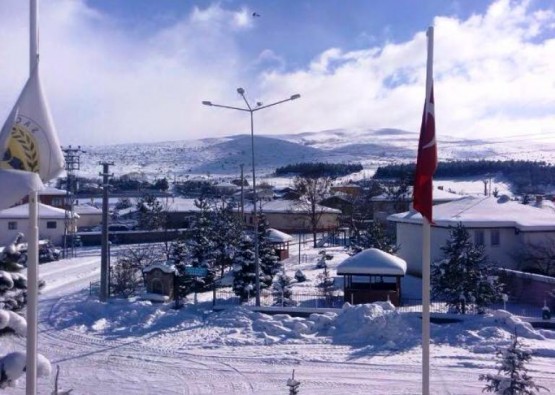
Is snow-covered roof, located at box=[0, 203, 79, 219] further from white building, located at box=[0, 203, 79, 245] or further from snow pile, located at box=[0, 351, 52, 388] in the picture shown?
snow pile, located at box=[0, 351, 52, 388]

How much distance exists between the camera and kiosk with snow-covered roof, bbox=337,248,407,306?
25.3 meters

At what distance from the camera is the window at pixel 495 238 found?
31603 millimetres

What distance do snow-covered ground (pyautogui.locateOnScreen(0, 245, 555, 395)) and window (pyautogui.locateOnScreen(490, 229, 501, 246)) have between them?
1186 cm

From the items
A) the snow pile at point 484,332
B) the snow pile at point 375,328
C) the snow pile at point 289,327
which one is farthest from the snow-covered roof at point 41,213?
the snow pile at point 484,332

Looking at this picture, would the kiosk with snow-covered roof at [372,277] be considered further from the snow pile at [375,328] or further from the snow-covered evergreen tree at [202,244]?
the snow-covered evergreen tree at [202,244]

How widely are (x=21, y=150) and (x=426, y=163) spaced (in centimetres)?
396

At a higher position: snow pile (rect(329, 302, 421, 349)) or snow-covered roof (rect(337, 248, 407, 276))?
snow-covered roof (rect(337, 248, 407, 276))

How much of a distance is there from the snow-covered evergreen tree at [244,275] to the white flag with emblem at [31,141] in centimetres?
2053

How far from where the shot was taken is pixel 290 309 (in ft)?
72.9

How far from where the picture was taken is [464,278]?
22.7 m

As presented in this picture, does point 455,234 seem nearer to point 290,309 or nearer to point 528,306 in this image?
point 528,306

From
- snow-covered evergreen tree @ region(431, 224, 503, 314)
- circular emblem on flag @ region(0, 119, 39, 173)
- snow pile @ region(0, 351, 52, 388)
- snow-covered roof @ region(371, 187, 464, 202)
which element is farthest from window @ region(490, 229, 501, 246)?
snow-covered roof @ region(371, 187, 464, 202)

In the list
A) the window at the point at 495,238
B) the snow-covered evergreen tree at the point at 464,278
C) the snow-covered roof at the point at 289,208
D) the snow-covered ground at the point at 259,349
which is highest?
the snow-covered roof at the point at 289,208

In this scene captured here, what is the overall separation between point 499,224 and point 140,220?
132 feet
